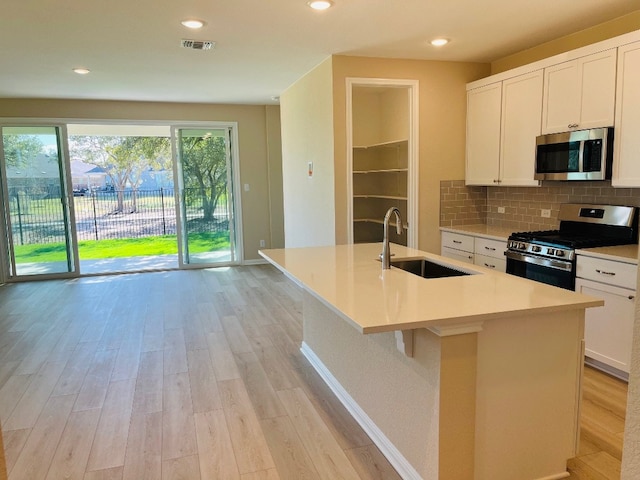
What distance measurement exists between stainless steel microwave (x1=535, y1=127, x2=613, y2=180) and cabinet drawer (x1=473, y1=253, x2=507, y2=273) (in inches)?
29.5

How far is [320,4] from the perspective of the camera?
9.73 feet

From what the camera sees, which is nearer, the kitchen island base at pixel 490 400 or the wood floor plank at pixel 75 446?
the kitchen island base at pixel 490 400

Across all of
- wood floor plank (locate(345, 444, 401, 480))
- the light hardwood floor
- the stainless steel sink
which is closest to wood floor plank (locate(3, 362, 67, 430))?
the light hardwood floor

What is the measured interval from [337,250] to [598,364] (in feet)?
6.51

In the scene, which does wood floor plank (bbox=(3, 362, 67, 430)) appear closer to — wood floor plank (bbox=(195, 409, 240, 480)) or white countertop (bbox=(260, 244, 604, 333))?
wood floor plank (bbox=(195, 409, 240, 480))

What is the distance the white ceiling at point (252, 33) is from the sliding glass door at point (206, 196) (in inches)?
74.6

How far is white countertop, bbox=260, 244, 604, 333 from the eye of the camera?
170 centimetres

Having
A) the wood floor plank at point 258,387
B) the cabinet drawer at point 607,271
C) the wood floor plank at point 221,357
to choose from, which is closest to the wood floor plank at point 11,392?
the wood floor plank at point 221,357

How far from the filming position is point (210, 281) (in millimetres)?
6266

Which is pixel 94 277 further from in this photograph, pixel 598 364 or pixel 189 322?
pixel 598 364

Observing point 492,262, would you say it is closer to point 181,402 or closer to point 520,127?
point 520,127

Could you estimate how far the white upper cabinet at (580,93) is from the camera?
321 centimetres

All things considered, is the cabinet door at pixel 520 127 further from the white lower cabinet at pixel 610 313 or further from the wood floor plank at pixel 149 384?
the wood floor plank at pixel 149 384

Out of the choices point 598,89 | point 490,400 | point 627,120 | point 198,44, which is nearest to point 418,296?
point 490,400
